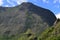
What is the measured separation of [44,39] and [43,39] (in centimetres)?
237

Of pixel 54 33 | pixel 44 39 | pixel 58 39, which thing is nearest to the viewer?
pixel 58 39

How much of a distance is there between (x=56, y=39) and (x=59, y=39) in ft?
7.38

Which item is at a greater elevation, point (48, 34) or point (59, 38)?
point (48, 34)

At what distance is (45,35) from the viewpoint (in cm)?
19425

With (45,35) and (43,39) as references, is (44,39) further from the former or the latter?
(45,35)

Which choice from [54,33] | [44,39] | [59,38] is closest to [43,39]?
[44,39]

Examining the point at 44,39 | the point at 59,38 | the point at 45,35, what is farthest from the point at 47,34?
the point at 59,38

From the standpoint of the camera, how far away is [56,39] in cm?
15388

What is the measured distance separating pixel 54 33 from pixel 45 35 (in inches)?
338

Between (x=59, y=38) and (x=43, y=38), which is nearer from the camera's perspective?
(x=59, y=38)

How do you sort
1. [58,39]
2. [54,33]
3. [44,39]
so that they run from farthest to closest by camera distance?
1. [54,33]
2. [44,39]
3. [58,39]

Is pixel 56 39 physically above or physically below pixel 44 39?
below

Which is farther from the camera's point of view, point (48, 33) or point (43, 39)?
point (48, 33)

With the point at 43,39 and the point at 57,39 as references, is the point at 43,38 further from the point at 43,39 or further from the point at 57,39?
the point at 57,39
